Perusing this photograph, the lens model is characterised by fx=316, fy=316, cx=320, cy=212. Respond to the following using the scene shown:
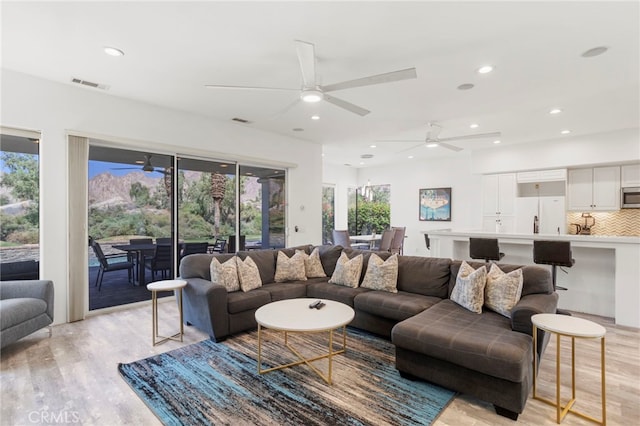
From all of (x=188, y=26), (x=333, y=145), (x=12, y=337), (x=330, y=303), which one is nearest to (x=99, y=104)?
(x=188, y=26)

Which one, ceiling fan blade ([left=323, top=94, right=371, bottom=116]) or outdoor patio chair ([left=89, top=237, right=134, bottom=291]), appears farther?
outdoor patio chair ([left=89, top=237, right=134, bottom=291])

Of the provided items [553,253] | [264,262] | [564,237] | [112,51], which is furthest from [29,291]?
[564,237]

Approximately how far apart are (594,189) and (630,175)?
567 millimetres

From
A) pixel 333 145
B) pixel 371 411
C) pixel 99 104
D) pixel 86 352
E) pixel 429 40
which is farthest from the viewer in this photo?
pixel 333 145

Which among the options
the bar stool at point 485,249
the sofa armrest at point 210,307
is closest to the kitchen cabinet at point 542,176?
the bar stool at point 485,249

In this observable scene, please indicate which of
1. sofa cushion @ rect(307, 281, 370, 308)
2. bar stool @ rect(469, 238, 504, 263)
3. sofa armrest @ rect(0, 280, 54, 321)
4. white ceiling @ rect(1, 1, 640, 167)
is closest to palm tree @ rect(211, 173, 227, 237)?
white ceiling @ rect(1, 1, 640, 167)

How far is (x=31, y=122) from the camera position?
3662 millimetres

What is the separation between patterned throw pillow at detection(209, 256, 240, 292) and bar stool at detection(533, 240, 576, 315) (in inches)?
153

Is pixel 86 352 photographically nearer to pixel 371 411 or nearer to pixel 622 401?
pixel 371 411

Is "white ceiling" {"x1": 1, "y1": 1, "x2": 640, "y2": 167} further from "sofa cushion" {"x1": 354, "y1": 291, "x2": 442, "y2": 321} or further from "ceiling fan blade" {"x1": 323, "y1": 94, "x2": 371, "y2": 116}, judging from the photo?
"sofa cushion" {"x1": 354, "y1": 291, "x2": 442, "y2": 321}

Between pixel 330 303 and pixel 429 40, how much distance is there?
8.57ft

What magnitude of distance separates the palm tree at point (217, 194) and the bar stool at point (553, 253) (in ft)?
16.0

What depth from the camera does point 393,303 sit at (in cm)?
328

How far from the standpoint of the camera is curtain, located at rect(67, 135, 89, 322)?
393 centimetres
